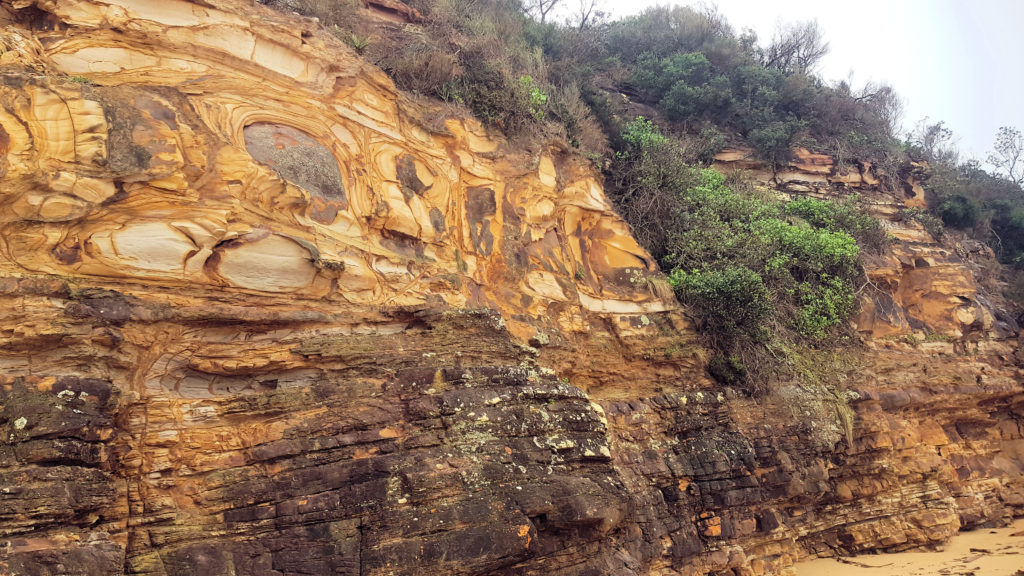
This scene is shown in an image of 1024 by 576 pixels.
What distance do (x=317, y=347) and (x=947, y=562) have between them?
1066 cm

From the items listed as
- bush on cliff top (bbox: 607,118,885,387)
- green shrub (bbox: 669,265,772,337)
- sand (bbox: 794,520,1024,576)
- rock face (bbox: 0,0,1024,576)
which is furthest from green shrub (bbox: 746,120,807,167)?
sand (bbox: 794,520,1024,576)

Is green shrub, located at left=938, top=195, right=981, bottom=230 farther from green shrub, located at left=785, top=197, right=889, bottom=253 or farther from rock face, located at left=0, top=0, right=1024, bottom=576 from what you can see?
rock face, located at left=0, top=0, right=1024, bottom=576

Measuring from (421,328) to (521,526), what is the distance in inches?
98.3

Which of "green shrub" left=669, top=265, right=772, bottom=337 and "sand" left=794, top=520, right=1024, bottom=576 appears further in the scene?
"green shrub" left=669, top=265, right=772, bottom=337

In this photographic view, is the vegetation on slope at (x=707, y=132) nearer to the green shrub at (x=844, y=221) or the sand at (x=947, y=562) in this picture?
the green shrub at (x=844, y=221)

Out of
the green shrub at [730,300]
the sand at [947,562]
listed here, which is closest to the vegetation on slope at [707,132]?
the green shrub at [730,300]

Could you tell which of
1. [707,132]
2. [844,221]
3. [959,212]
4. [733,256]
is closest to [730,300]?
[733,256]

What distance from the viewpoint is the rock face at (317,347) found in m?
5.78

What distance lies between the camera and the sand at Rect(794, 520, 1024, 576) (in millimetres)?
10453

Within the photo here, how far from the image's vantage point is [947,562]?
1101 centimetres

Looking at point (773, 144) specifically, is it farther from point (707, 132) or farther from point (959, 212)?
point (959, 212)

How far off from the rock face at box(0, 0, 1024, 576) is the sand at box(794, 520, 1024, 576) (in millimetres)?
556

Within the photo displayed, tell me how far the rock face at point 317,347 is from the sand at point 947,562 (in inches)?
21.9

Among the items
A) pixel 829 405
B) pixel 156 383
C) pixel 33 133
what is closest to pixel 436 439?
pixel 156 383
